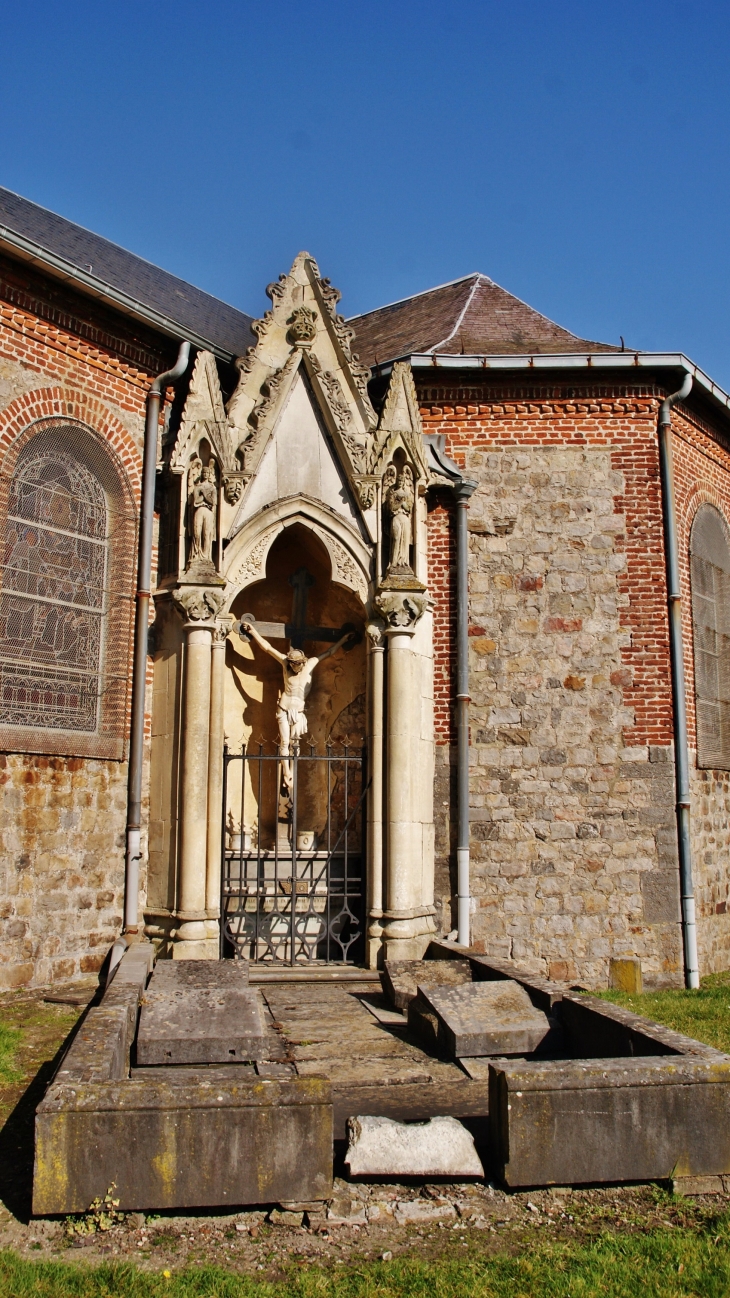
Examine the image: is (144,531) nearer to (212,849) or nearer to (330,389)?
(330,389)

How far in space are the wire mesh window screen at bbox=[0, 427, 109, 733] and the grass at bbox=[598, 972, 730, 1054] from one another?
5199 mm

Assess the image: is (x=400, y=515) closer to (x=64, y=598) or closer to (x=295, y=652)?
(x=295, y=652)

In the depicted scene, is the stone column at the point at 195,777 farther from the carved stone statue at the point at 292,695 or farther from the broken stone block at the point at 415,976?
the broken stone block at the point at 415,976

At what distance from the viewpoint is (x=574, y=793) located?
10.4m

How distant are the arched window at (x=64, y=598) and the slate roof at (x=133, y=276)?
5.74 feet

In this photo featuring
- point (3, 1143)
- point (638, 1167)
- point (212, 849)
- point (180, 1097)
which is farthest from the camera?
point (212, 849)

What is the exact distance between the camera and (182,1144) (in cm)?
422

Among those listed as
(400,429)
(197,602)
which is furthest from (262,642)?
(400,429)

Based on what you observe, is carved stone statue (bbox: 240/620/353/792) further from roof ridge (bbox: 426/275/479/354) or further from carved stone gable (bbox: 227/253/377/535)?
roof ridge (bbox: 426/275/479/354)

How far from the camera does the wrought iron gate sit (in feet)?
31.3

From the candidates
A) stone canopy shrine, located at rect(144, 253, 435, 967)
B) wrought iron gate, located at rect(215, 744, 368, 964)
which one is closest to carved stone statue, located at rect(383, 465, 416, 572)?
stone canopy shrine, located at rect(144, 253, 435, 967)

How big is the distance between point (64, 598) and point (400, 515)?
311 cm

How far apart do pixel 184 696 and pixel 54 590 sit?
4.73 feet

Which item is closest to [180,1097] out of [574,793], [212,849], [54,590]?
[212,849]
